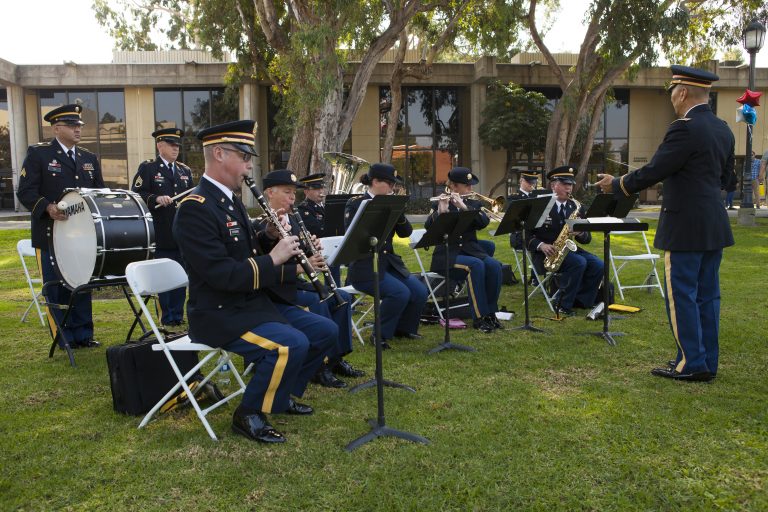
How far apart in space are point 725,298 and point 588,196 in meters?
16.8

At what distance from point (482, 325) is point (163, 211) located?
393 cm

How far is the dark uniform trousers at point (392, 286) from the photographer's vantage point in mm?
6305

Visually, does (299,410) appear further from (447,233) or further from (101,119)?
(101,119)

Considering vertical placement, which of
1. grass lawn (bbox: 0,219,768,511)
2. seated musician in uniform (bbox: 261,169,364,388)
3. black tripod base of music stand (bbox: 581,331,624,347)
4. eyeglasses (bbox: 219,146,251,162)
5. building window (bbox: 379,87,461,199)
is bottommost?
grass lawn (bbox: 0,219,768,511)

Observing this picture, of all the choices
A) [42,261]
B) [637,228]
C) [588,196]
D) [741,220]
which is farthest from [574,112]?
[42,261]

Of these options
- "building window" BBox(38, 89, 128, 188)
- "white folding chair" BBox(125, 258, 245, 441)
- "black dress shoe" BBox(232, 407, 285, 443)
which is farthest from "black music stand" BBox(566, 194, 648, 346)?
"building window" BBox(38, 89, 128, 188)

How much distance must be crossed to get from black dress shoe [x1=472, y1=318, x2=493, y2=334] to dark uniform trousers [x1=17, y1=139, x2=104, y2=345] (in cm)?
418

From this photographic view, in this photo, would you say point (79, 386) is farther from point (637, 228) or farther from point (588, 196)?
point (588, 196)

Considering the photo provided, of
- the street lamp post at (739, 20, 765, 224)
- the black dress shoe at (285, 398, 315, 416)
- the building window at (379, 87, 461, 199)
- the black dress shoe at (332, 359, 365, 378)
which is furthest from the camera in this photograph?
the building window at (379, 87, 461, 199)

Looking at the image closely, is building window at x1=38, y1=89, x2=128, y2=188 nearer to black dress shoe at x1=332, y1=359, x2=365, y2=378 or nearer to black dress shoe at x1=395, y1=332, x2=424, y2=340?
black dress shoe at x1=395, y1=332, x2=424, y2=340

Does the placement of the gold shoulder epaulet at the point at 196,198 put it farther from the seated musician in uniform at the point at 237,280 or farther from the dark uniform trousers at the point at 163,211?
the dark uniform trousers at the point at 163,211

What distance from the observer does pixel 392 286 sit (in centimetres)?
632

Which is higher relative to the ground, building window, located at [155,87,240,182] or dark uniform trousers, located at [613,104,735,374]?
building window, located at [155,87,240,182]

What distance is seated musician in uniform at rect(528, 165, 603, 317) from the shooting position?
7.95 m
